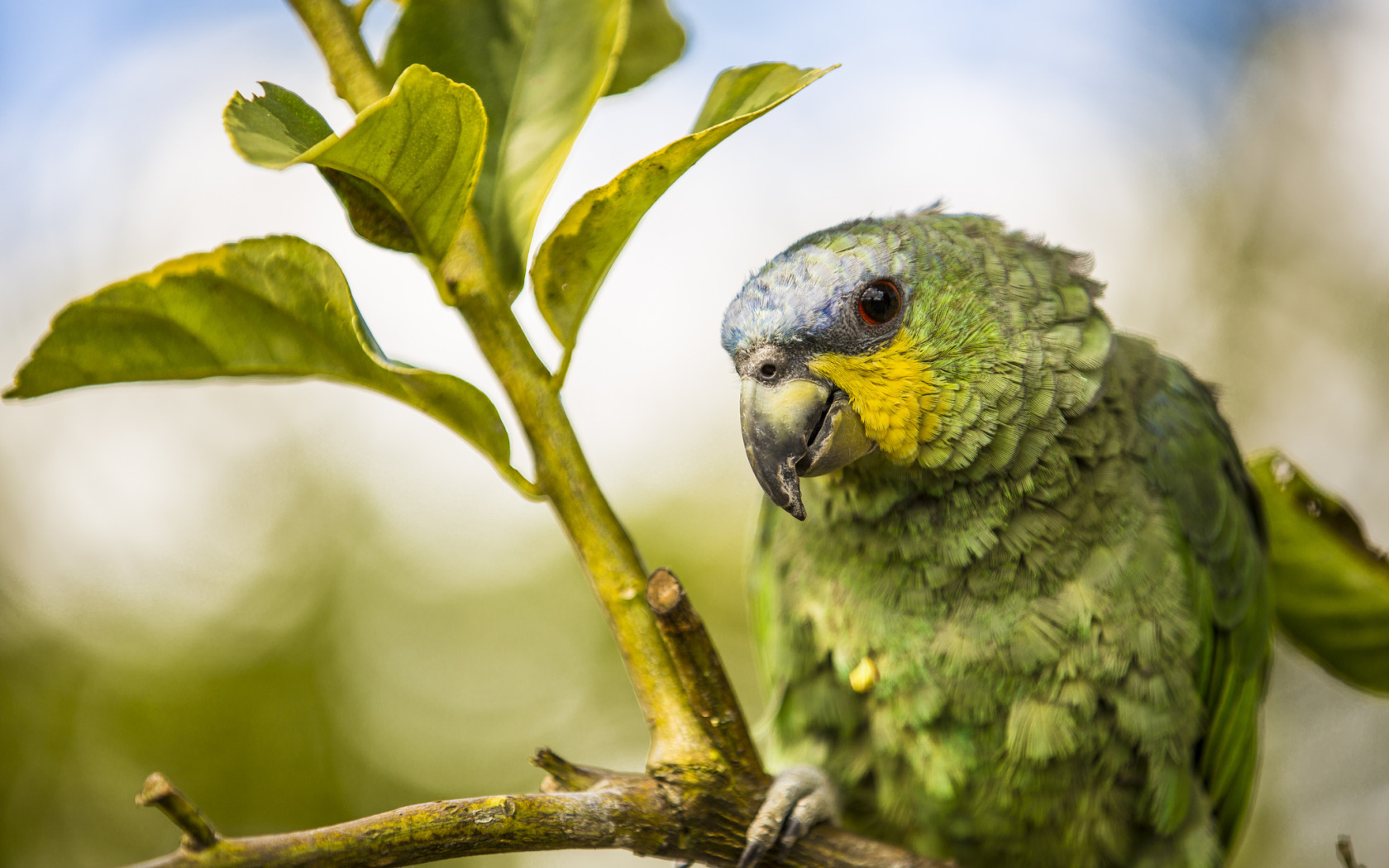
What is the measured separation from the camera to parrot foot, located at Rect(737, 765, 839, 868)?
50.6 inches

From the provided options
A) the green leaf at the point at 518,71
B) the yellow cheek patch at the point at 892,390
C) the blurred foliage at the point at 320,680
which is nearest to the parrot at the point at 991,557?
the yellow cheek patch at the point at 892,390

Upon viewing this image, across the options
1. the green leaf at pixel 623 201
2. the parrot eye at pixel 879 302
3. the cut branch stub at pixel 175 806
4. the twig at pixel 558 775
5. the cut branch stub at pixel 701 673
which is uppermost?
the parrot eye at pixel 879 302

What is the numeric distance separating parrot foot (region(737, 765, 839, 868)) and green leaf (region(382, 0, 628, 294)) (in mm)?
818

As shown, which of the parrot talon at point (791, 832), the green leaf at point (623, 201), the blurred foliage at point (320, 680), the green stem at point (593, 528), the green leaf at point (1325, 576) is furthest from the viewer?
the blurred foliage at point (320, 680)

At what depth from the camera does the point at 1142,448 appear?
1.71 meters

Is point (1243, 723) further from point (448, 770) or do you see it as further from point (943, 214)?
point (448, 770)

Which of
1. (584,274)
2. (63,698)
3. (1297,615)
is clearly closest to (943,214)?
(584,274)

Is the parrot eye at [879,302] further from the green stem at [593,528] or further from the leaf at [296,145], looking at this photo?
the leaf at [296,145]

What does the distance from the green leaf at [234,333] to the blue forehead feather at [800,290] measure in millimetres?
505

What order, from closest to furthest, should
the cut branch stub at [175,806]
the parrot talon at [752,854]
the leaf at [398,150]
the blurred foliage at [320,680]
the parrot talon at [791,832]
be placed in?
1. the cut branch stub at [175,806]
2. the leaf at [398,150]
3. the parrot talon at [752,854]
4. the parrot talon at [791,832]
5. the blurred foliage at [320,680]

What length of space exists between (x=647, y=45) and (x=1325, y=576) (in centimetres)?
162

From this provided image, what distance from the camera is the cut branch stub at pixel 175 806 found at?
735 millimetres

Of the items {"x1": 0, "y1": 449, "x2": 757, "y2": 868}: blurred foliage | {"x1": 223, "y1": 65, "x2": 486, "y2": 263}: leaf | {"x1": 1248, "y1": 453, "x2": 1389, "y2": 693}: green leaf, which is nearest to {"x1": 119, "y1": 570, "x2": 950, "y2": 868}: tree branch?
{"x1": 223, "y1": 65, "x2": 486, "y2": 263}: leaf

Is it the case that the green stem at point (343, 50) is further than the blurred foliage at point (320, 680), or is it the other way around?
the blurred foliage at point (320, 680)
